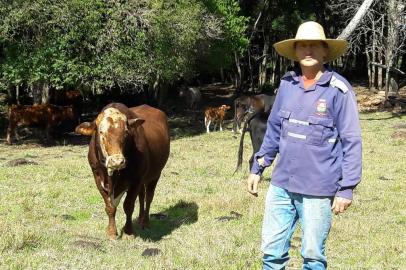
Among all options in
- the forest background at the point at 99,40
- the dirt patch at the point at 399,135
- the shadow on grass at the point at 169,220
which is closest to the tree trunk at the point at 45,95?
the forest background at the point at 99,40

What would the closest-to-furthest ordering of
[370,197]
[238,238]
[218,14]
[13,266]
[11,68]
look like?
[13,266], [238,238], [370,197], [11,68], [218,14]

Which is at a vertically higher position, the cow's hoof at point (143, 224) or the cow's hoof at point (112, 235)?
the cow's hoof at point (112, 235)

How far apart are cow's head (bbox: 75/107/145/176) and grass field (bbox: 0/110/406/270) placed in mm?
985

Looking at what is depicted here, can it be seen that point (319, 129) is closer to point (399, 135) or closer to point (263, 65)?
point (399, 135)

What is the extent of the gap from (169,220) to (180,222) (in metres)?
0.36

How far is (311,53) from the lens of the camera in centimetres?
424

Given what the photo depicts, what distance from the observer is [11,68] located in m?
18.2

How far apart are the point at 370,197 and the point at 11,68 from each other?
12584mm

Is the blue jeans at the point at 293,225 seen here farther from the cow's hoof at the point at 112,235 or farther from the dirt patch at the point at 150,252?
the cow's hoof at the point at 112,235

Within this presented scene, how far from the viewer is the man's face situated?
4.22 m

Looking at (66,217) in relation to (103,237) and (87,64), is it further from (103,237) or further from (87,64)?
(87,64)

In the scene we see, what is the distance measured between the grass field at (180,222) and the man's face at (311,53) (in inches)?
97.5

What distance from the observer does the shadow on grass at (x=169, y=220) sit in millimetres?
7695

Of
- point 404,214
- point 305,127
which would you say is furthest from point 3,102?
point 305,127
